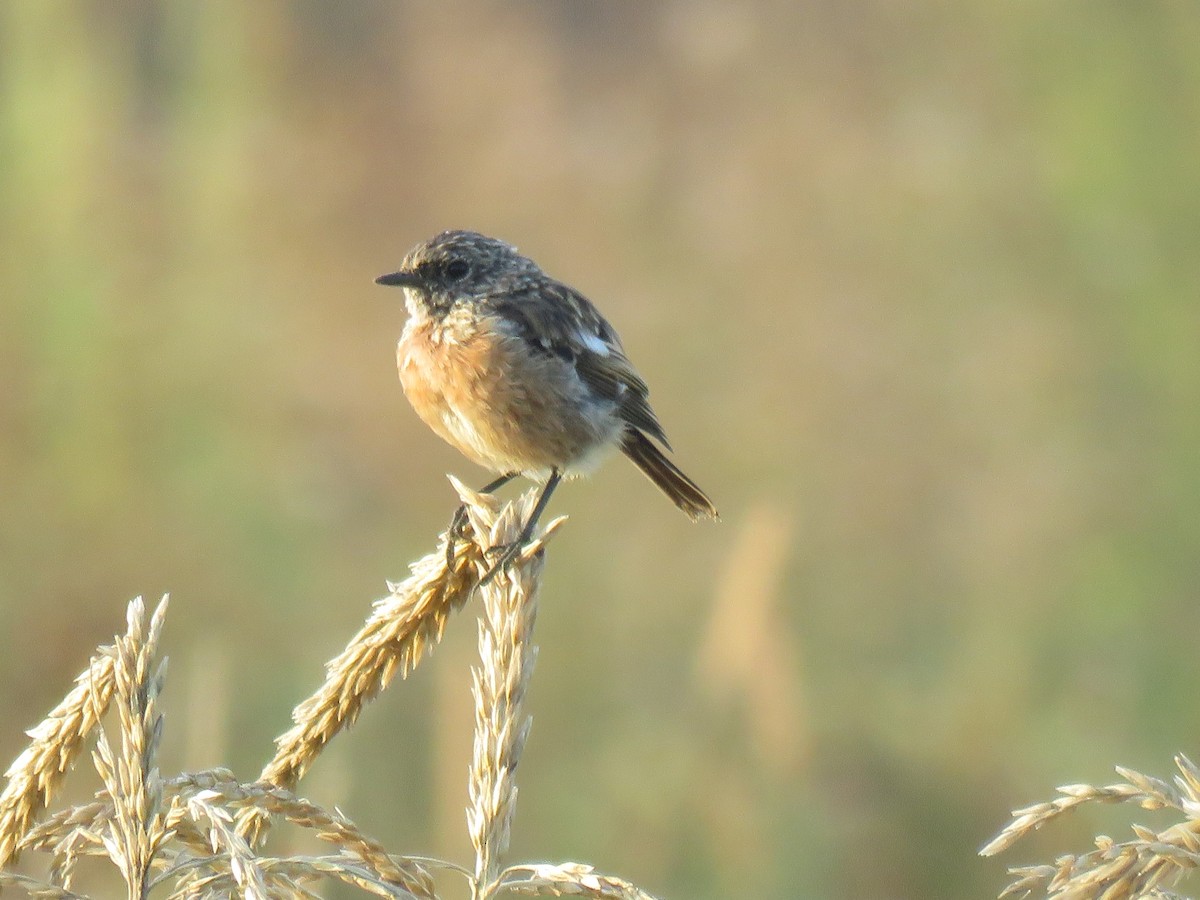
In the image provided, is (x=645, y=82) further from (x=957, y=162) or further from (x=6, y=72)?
(x=6, y=72)

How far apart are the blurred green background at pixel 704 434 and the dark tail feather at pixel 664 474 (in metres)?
0.26

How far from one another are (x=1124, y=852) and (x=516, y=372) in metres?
2.68

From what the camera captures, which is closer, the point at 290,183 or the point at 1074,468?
the point at 1074,468

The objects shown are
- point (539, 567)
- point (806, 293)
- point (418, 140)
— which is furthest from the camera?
point (418, 140)

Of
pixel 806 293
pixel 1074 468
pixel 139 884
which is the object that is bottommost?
pixel 139 884

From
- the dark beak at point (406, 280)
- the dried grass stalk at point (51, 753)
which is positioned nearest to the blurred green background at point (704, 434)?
the dark beak at point (406, 280)

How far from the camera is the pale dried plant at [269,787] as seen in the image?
160cm

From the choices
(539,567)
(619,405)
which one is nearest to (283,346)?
(619,405)

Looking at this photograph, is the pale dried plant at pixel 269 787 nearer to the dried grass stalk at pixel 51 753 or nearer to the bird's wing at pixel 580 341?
the dried grass stalk at pixel 51 753

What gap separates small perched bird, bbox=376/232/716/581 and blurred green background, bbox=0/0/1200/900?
1.73ft

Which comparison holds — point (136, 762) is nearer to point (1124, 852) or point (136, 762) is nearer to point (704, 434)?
point (1124, 852)

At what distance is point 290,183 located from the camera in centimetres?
841

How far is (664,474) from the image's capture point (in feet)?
15.2

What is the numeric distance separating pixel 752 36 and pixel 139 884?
841 cm
